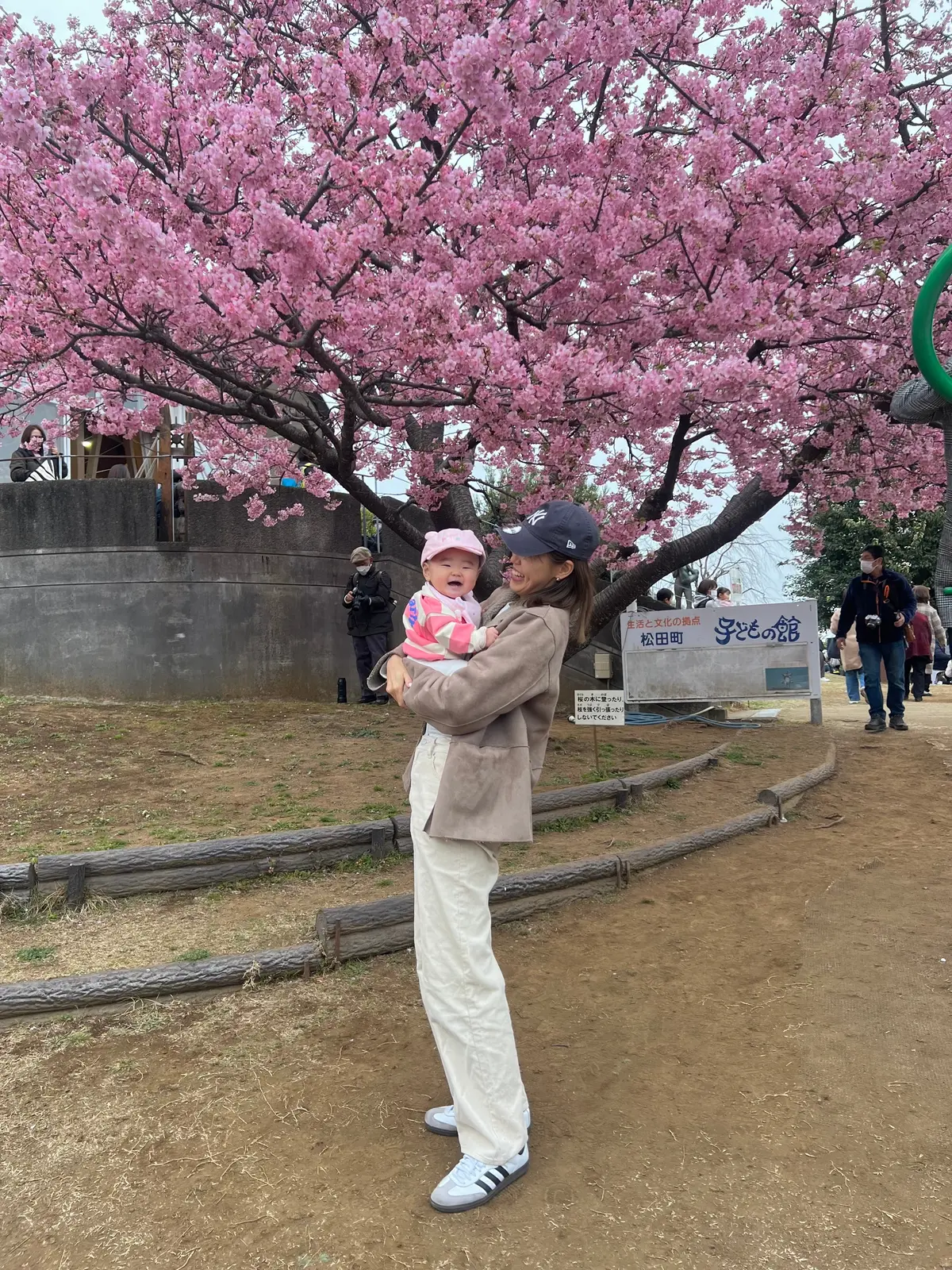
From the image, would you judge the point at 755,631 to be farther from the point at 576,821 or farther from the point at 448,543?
the point at 448,543

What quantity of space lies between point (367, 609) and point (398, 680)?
816 centimetres

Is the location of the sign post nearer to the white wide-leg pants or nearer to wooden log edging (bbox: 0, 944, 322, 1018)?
wooden log edging (bbox: 0, 944, 322, 1018)

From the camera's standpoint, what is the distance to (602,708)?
682cm

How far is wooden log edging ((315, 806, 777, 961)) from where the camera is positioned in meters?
3.96

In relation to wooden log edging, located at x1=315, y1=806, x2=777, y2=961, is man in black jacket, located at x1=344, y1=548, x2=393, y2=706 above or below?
above

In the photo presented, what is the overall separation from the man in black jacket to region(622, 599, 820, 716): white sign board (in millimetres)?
3048

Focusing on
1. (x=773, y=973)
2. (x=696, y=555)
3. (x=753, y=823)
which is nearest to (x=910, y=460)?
(x=696, y=555)

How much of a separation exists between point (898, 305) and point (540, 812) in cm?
543

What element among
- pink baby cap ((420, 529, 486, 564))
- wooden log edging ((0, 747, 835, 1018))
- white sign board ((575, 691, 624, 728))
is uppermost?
pink baby cap ((420, 529, 486, 564))

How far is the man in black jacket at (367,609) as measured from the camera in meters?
10.4

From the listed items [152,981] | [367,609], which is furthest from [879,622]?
[152,981]

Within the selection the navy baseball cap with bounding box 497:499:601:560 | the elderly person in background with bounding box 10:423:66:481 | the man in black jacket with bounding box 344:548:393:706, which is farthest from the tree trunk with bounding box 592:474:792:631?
the elderly person in background with bounding box 10:423:66:481

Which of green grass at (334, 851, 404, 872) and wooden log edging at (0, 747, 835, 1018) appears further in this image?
green grass at (334, 851, 404, 872)

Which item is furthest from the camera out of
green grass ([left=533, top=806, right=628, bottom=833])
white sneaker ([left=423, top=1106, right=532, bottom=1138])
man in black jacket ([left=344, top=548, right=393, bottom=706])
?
man in black jacket ([left=344, top=548, right=393, bottom=706])
